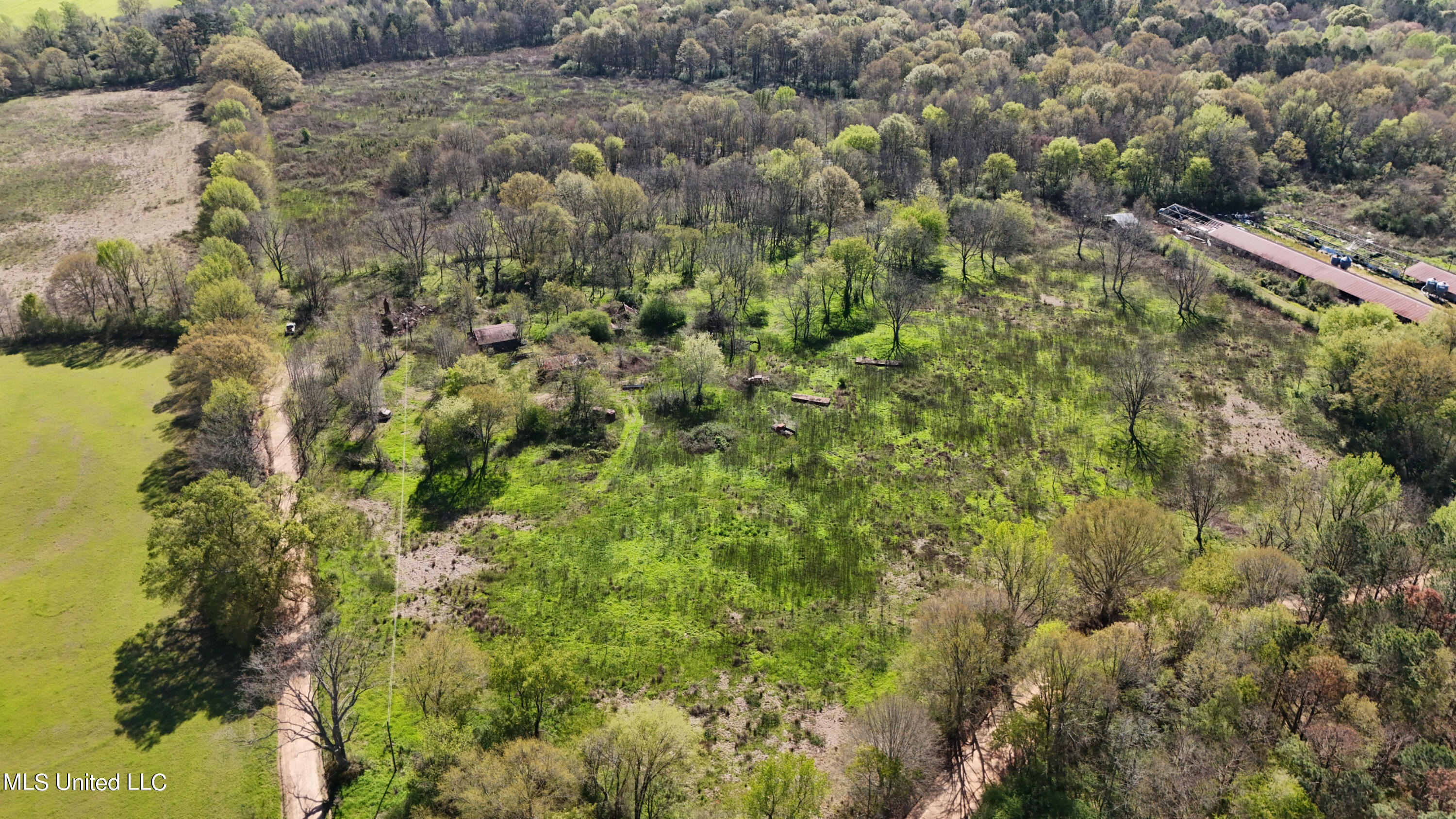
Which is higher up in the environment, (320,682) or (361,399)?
(361,399)

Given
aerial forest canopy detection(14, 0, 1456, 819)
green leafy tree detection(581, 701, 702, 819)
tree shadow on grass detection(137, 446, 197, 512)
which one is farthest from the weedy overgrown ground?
tree shadow on grass detection(137, 446, 197, 512)

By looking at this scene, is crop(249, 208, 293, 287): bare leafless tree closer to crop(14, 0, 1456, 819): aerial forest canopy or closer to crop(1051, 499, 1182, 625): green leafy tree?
crop(14, 0, 1456, 819): aerial forest canopy

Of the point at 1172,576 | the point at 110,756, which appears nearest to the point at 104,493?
the point at 110,756

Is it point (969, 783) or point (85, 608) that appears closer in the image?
point (969, 783)

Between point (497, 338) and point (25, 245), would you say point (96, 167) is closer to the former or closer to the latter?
point (25, 245)

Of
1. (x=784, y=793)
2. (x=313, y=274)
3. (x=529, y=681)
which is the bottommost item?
(x=784, y=793)

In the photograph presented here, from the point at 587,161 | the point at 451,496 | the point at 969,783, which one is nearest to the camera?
the point at 969,783

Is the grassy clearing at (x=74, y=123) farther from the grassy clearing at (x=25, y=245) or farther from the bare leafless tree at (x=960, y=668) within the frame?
the bare leafless tree at (x=960, y=668)

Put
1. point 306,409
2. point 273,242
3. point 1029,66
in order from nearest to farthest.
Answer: point 306,409
point 273,242
point 1029,66

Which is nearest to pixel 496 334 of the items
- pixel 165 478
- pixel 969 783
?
pixel 165 478
